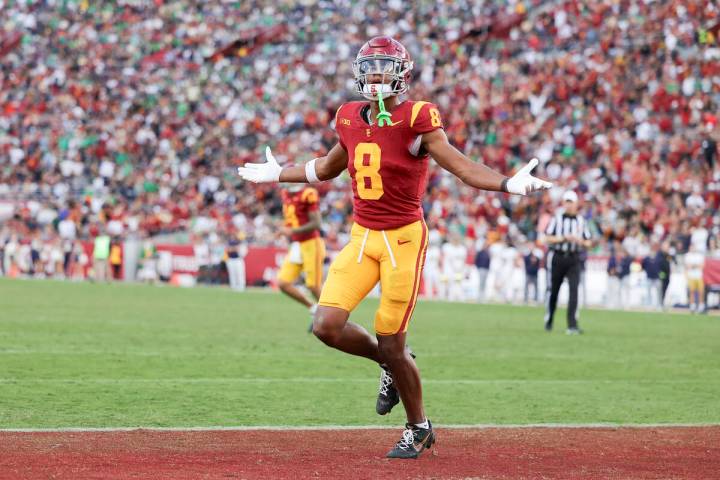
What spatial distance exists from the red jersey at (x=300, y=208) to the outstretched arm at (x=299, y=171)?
25.3 ft

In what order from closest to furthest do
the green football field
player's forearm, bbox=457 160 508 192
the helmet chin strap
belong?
player's forearm, bbox=457 160 508 192 < the helmet chin strap < the green football field

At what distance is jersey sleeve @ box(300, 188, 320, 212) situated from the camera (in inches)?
588

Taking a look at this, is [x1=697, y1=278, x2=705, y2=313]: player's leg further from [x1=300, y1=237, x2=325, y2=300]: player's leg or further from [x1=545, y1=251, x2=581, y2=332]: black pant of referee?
[x1=300, y1=237, x2=325, y2=300]: player's leg

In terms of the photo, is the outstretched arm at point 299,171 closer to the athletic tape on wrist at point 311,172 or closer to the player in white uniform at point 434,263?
the athletic tape on wrist at point 311,172

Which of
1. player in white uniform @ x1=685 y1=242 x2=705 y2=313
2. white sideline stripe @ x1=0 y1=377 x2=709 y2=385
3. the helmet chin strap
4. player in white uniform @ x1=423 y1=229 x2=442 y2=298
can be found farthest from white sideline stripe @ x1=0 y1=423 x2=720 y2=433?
player in white uniform @ x1=423 y1=229 x2=442 y2=298

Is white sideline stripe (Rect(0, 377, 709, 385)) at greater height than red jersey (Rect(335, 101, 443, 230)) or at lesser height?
lesser

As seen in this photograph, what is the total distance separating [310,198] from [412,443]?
28.3 ft

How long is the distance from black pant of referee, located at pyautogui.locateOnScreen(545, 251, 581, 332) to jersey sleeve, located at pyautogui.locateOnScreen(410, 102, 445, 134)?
10.4 metres

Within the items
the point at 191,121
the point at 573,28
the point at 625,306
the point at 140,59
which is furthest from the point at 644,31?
the point at 140,59

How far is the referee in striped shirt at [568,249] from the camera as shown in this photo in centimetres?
1653


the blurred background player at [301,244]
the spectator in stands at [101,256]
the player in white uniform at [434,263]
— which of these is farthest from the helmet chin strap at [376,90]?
the spectator in stands at [101,256]

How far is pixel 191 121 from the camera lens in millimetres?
37250

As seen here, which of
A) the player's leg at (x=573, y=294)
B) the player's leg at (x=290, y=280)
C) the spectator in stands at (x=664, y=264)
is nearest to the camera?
the player's leg at (x=290, y=280)

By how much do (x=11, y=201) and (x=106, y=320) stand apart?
68.9 ft
